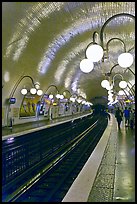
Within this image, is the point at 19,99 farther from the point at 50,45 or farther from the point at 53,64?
the point at 50,45

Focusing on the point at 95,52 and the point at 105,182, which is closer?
the point at 95,52

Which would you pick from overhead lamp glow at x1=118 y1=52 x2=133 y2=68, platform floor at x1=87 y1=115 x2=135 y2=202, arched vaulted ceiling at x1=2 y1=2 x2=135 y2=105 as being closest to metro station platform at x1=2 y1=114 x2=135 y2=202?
platform floor at x1=87 y1=115 x2=135 y2=202

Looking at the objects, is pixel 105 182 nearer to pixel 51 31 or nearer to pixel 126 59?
pixel 126 59

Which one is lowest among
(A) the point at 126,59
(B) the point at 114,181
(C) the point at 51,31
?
(B) the point at 114,181

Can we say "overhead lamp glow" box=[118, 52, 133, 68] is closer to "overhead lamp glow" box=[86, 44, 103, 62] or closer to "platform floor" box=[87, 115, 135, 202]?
"overhead lamp glow" box=[86, 44, 103, 62]

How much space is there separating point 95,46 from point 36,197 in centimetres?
532

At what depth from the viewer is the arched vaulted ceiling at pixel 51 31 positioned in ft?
24.0

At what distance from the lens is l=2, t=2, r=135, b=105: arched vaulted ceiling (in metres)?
7.31

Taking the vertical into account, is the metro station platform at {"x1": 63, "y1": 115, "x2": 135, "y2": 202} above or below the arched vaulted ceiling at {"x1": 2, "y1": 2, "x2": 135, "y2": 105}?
below

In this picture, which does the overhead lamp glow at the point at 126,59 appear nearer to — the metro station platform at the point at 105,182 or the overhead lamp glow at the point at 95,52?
the overhead lamp glow at the point at 95,52

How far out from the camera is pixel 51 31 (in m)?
9.17

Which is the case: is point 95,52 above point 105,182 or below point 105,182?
above

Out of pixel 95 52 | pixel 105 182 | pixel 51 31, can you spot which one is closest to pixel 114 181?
pixel 105 182

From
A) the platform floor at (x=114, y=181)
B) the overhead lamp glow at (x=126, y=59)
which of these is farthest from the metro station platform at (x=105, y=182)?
the overhead lamp glow at (x=126, y=59)
